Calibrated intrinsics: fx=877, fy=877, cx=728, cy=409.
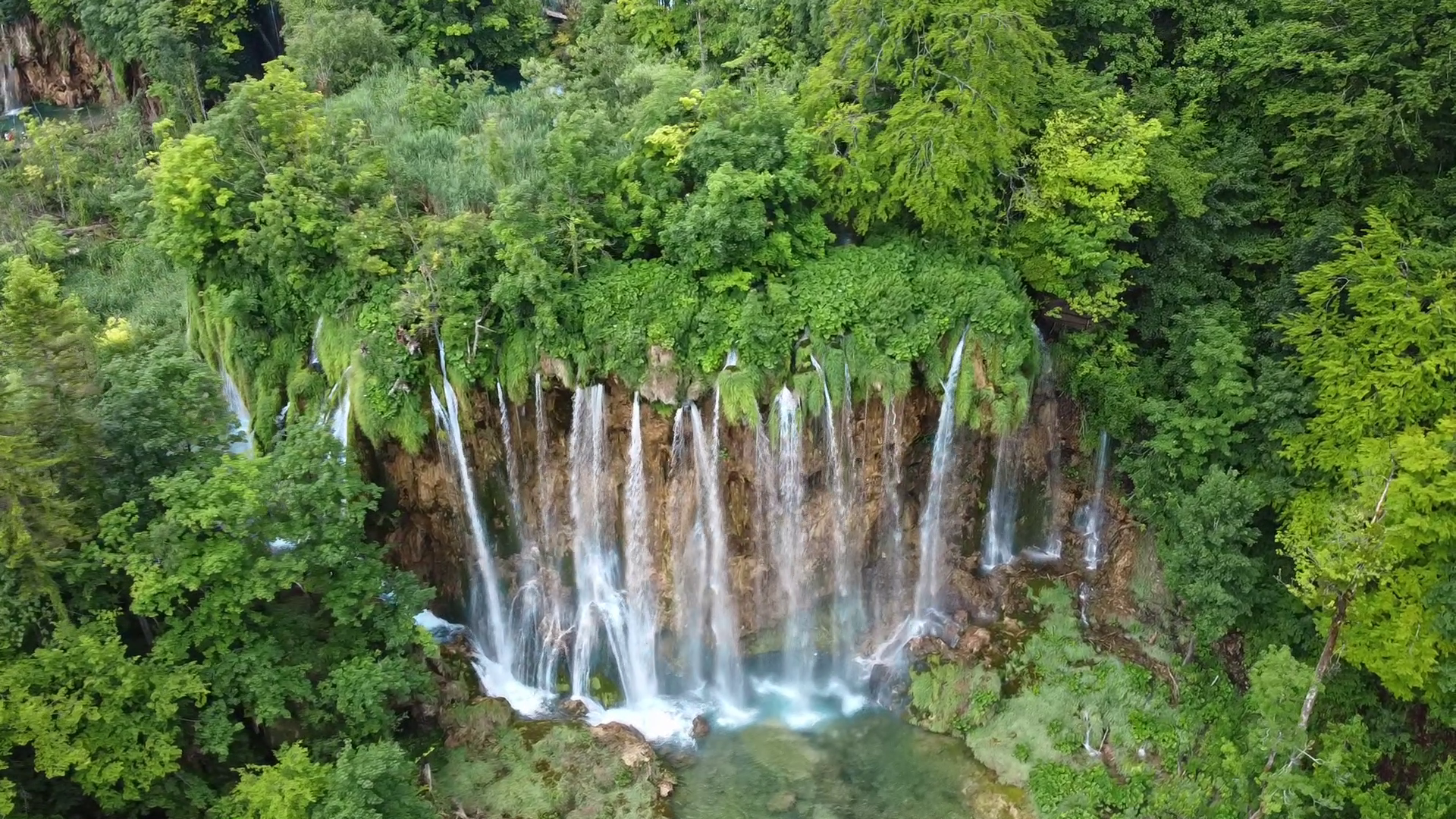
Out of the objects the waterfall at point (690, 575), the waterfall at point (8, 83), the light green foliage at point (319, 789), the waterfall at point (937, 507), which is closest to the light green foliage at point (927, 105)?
the waterfall at point (937, 507)

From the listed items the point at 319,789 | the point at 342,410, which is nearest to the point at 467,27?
the point at 342,410

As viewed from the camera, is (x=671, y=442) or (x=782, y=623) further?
(x=782, y=623)

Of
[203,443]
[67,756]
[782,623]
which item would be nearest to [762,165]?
[782,623]

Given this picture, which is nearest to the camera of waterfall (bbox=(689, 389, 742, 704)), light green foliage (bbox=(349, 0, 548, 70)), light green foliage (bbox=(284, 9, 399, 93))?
waterfall (bbox=(689, 389, 742, 704))

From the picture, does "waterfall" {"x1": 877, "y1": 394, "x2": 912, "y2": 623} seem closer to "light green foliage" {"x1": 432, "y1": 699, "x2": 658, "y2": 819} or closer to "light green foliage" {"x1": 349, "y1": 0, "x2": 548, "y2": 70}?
"light green foliage" {"x1": 432, "y1": 699, "x2": 658, "y2": 819}

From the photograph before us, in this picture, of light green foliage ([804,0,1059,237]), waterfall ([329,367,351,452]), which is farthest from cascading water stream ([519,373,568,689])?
light green foliage ([804,0,1059,237])

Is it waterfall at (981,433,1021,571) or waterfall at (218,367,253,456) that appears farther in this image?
waterfall at (981,433,1021,571)

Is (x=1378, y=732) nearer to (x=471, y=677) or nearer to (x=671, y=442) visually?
(x=671, y=442)

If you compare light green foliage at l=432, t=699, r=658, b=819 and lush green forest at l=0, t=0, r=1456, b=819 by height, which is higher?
lush green forest at l=0, t=0, r=1456, b=819
